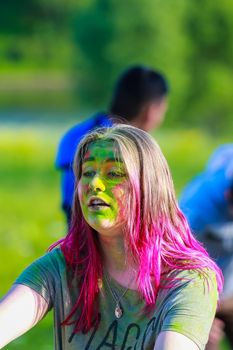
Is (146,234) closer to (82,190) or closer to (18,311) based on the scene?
(82,190)

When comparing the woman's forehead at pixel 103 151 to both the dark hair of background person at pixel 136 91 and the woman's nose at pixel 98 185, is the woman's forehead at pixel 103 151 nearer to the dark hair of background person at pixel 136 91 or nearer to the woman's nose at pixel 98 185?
the woman's nose at pixel 98 185

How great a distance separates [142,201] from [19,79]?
5.86 m

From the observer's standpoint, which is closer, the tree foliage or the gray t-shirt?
the gray t-shirt

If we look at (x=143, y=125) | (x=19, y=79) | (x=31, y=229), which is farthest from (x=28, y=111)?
(x=143, y=125)

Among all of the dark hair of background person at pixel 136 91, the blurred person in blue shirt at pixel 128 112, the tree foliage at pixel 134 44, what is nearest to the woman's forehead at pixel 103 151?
the blurred person in blue shirt at pixel 128 112

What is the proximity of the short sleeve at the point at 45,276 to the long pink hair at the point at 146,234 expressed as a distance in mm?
34

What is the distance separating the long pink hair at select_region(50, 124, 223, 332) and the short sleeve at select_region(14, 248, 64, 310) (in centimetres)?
3

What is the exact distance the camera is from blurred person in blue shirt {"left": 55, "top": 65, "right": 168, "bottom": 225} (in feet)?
14.5

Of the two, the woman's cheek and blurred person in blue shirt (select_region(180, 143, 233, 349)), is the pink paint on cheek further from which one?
blurred person in blue shirt (select_region(180, 143, 233, 349))

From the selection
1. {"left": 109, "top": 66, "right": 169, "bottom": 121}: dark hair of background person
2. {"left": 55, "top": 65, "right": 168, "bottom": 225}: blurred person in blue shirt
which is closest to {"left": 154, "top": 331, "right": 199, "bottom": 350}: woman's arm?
{"left": 55, "top": 65, "right": 168, "bottom": 225}: blurred person in blue shirt

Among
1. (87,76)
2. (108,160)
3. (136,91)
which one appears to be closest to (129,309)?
(108,160)

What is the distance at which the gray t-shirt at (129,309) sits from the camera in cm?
233

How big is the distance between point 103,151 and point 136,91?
2240 mm

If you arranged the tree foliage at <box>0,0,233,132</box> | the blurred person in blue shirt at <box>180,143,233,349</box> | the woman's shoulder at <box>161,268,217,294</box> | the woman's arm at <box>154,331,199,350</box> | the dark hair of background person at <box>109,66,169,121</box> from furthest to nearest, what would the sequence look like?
the tree foliage at <box>0,0,233,132</box>, the blurred person in blue shirt at <box>180,143,233,349</box>, the dark hair of background person at <box>109,66,169,121</box>, the woman's shoulder at <box>161,268,217,294</box>, the woman's arm at <box>154,331,199,350</box>
